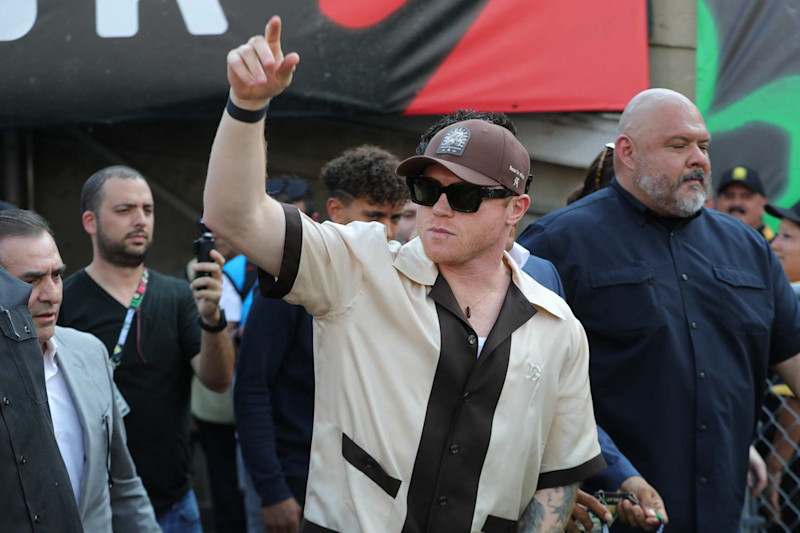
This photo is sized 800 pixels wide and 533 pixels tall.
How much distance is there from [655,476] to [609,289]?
0.73 metres

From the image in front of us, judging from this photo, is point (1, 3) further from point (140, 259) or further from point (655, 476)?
point (655, 476)

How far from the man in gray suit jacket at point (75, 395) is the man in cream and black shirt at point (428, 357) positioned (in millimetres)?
885

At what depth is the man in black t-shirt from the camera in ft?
14.1

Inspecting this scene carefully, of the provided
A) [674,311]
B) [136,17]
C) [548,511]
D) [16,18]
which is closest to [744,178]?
[674,311]

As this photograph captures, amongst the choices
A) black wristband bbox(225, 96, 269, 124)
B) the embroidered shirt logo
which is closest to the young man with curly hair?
the embroidered shirt logo

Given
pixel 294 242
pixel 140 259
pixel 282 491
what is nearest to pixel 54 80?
pixel 140 259

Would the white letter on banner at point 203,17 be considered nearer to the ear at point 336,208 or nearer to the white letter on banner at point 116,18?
the white letter on banner at point 116,18

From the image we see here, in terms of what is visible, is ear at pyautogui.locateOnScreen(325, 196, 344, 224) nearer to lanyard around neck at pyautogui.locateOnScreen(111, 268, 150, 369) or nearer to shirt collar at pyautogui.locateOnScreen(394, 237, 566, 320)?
lanyard around neck at pyautogui.locateOnScreen(111, 268, 150, 369)

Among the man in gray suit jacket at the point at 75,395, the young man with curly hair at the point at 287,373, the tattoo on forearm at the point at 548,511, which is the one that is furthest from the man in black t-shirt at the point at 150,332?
the tattoo on forearm at the point at 548,511

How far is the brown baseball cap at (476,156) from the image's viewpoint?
273cm

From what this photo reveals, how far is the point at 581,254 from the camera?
3920 mm

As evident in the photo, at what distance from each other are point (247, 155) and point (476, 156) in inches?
27.3

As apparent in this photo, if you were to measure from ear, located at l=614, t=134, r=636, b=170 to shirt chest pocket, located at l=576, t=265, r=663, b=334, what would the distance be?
45 cm

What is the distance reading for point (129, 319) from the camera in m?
4.34
